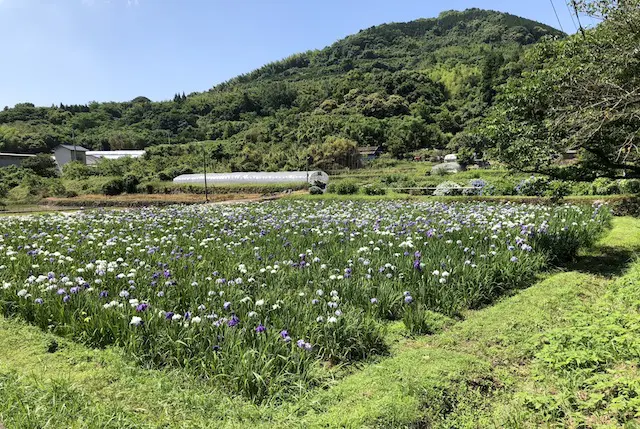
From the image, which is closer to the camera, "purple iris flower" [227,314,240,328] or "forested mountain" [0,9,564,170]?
"purple iris flower" [227,314,240,328]

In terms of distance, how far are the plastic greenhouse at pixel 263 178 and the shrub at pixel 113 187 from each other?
16.8 ft

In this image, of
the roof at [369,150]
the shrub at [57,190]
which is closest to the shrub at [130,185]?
the shrub at [57,190]

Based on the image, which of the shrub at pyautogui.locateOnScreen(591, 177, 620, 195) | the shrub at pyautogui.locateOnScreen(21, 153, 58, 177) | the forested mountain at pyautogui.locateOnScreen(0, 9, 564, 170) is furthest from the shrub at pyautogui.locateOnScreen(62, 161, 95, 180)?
the shrub at pyautogui.locateOnScreen(591, 177, 620, 195)

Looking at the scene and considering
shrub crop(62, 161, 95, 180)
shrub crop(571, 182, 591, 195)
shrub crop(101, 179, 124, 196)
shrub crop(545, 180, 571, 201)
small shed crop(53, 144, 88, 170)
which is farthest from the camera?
small shed crop(53, 144, 88, 170)

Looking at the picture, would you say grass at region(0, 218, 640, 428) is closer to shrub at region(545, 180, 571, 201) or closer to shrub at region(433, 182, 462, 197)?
shrub at region(545, 180, 571, 201)

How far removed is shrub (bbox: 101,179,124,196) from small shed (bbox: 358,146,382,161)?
33.3 m

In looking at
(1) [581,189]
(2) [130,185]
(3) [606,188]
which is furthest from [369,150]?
(3) [606,188]

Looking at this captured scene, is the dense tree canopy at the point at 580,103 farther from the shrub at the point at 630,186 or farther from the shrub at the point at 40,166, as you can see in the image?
the shrub at the point at 40,166

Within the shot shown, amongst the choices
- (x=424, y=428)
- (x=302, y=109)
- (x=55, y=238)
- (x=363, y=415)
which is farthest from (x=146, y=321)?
(x=302, y=109)

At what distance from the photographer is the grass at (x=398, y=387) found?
108 inches

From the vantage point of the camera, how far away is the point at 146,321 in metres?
3.85

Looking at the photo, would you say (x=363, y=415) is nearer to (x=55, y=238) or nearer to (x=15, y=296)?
(x=15, y=296)

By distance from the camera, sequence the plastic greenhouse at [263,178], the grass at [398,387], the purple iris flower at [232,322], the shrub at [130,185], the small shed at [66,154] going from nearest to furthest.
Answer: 1. the grass at [398,387]
2. the purple iris flower at [232,322]
3. the plastic greenhouse at [263,178]
4. the shrub at [130,185]
5. the small shed at [66,154]

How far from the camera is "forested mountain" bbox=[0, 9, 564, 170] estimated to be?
6444 cm
